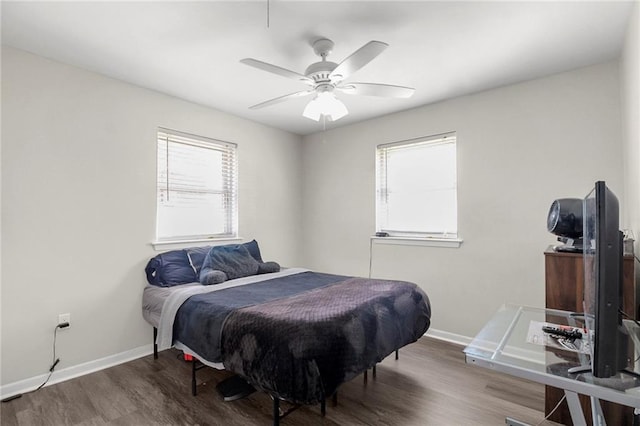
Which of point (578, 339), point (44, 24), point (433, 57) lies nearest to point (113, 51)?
Result: point (44, 24)

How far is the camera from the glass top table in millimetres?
918

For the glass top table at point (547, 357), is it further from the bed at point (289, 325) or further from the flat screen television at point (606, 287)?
the bed at point (289, 325)

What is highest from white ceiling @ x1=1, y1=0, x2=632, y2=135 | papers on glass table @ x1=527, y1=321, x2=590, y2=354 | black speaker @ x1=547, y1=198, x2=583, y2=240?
white ceiling @ x1=1, y1=0, x2=632, y2=135

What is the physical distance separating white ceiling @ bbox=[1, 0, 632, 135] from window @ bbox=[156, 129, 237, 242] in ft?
2.29

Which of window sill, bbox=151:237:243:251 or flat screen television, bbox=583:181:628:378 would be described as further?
window sill, bbox=151:237:243:251

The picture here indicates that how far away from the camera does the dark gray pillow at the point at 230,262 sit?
10.2ft

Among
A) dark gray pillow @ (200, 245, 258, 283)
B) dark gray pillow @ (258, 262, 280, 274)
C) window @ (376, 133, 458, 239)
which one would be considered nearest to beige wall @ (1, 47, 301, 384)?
dark gray pillow @ (200, 245, 258, 283)

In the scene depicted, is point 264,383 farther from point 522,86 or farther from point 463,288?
point 522,86

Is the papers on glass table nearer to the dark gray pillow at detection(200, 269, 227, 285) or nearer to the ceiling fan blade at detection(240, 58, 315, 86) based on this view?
the ceiling fan blade at detection(240, 58, 315, 86)

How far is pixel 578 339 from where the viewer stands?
129 cm

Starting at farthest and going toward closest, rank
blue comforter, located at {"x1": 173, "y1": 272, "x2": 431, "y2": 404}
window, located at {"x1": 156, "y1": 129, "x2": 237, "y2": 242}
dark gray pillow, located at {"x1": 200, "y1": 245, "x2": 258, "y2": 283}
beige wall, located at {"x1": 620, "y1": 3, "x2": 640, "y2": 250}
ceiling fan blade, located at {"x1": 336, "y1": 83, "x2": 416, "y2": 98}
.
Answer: window, located at {"x1": 156, "y1": 129, "x2": 237, "y2": 242}
dark gray pillow, located at {"x1": 200, "y1": 245, "x2": 258, "y2": 283}
ceiling fan blade, located at {"x1": 336, "y1": 83, "x2": 416, "y2": 98}
beige wall, located at {"x1": 620, "y1": 3, "x2": 640, "y2": 250}
blue comforter, located at {"x1": 173, "y1": 272, "x2": 431, "y2": 404}

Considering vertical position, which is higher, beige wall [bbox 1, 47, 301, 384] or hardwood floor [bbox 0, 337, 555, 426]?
beige wall [bbox 1, 47, 301, 384]

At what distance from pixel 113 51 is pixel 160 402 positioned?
266cm

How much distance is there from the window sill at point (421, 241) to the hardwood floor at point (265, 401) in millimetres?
1224
